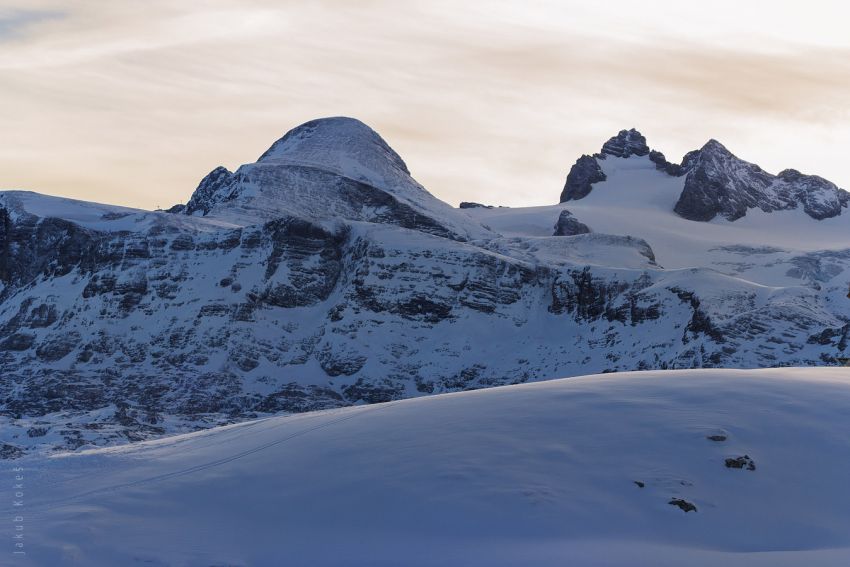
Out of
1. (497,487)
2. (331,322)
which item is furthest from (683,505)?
(331,322)

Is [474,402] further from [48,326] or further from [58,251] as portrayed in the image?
[58,251]

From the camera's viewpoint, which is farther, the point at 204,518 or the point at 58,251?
the point at 58,251

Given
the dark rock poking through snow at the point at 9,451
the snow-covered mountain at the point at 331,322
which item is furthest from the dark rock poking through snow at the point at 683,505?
the snow-covered mountain at the point at 331,322

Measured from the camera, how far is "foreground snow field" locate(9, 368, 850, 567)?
137 feet

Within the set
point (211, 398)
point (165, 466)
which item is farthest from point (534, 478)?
point (211, 398)

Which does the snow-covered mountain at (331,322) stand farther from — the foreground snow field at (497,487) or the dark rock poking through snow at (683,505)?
the dark rock poking through snow at (683,505)

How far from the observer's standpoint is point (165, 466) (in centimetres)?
5388

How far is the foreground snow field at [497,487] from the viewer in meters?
41.8

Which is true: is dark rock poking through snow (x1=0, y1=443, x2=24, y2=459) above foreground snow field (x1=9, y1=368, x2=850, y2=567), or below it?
below

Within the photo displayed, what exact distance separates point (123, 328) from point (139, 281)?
10610mm

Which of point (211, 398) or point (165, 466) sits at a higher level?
point (165, 466)

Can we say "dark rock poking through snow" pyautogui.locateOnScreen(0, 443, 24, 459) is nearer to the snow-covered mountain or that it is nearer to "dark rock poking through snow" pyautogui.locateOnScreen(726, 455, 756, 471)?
the snow-covered mountain

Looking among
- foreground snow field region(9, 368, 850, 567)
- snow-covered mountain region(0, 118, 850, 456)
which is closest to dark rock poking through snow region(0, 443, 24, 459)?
snow-covered mountain region(0, 118, 850, 456)

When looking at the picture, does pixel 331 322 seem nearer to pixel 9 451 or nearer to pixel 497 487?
pixel 9 451
